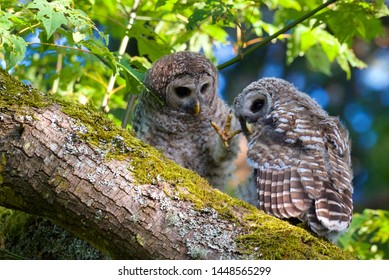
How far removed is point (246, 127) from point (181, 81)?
23.1 inches

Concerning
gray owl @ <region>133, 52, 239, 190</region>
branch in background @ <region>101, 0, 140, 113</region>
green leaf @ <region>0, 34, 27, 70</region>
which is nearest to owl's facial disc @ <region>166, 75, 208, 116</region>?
gray owl @ <region>133, 52, 239, 190</region>

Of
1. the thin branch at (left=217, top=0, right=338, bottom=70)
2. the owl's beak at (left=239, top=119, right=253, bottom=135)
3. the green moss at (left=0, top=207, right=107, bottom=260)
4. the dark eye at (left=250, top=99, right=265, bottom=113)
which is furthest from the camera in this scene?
the dark eye at (left=250, top=99, right=265, bottom=113)

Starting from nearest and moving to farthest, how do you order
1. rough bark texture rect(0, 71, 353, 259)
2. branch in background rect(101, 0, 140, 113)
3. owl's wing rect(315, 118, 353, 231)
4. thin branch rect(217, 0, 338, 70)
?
rough bark texture rect(0, 71, 353, 259)
owl's wing rect(315, 118, 353, 231)
thin branch rect(217, 0, 338, 70)
branch in background rect(101, 0, 140, 113)

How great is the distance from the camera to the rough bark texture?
7.94 feet

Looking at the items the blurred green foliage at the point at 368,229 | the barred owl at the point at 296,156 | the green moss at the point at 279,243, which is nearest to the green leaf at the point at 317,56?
the barred owl at the point at 296,156

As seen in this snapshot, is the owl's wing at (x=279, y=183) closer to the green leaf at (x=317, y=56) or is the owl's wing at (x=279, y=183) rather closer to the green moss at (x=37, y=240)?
the green moss at (x=37, y=240)

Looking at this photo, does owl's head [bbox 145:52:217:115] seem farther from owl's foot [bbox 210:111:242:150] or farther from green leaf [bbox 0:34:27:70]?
green leaf [bbox 0:34:27:70]

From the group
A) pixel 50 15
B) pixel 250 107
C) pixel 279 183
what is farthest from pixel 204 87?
pixel 50 15

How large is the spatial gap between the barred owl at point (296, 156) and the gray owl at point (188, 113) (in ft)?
0.85

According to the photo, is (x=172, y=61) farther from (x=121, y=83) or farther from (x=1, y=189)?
(x=1, y=189)

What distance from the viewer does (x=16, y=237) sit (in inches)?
137

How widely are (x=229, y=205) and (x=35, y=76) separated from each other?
2.50 m

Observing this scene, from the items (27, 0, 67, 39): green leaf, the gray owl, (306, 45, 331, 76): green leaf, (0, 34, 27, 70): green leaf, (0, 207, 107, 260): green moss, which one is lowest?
(0, 207, 107, 260): green moss
